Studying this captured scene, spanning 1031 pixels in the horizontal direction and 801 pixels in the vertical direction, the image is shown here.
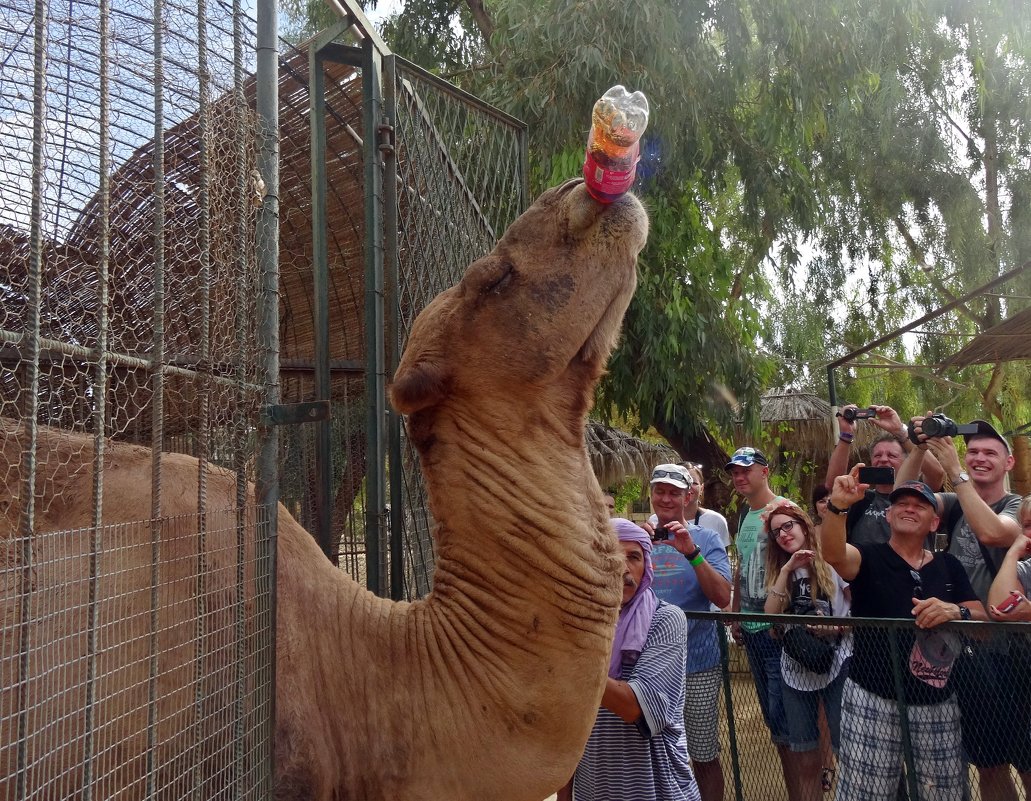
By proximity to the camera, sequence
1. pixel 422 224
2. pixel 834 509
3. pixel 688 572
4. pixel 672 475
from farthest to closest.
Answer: pixel 688 572 < pixel 672 475 < pixel 834 509 < pixel 422 224

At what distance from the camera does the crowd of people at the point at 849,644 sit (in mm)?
3859

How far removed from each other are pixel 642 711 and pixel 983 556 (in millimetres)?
2427

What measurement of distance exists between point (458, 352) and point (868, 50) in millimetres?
12475

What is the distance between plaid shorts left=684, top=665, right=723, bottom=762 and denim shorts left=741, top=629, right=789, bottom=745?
0.24m

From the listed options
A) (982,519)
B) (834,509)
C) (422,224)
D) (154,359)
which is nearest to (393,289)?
(422,224)

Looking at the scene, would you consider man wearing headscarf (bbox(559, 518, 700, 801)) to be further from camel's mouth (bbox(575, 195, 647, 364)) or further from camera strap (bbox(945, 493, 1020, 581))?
camera strap (bbox(945, 493, 1020, 581))

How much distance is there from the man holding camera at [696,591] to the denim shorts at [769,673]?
23 cm

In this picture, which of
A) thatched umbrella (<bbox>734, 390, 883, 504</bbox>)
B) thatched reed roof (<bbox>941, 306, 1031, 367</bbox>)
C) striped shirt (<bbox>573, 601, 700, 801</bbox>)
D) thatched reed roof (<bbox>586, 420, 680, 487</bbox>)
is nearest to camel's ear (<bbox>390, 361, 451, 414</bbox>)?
striped shirt (<bbox>573, 601, 700, 801</bbox>)

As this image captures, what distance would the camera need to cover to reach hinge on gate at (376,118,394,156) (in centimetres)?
403

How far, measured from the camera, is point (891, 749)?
4492mm

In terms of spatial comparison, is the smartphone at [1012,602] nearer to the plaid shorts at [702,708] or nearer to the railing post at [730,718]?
the railing post at [730,718]

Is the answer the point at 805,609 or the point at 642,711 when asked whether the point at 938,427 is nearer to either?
the point at 805,609

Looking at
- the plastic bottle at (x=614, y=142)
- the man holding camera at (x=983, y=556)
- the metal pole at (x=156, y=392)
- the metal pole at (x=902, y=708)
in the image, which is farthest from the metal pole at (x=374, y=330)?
the man holding camera at (x=983, y=556)

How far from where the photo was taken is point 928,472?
248 inches
